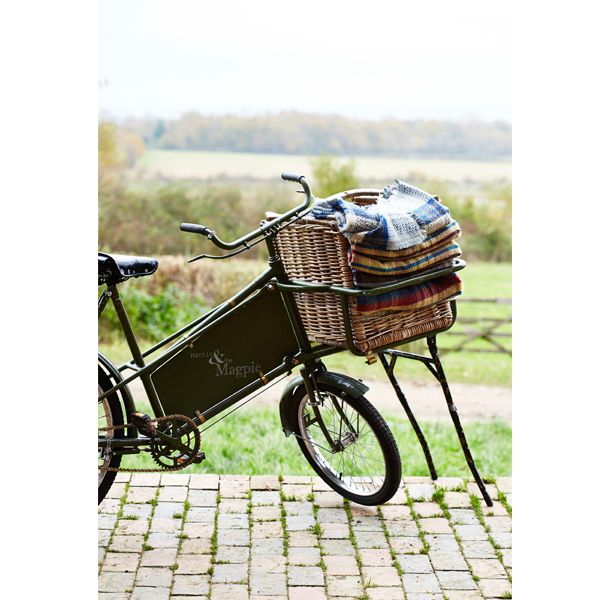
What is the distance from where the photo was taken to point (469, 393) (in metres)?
6.59

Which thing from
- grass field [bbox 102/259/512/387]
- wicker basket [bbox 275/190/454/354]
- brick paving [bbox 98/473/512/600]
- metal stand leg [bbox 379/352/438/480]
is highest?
wicker basket [bbox 275/190/454/354]

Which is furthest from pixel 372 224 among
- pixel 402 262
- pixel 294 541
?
pixel 294 541

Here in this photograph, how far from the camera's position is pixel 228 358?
10.3 feet

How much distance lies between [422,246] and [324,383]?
2.05 feet

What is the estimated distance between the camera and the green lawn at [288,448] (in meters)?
4.13

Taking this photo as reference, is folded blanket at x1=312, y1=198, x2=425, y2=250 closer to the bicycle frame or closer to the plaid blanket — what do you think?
the plaid blanket

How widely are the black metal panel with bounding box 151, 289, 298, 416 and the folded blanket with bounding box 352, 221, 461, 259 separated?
0.42 metres

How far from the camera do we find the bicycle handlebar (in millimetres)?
2773

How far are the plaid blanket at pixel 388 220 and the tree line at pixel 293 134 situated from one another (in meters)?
6.22

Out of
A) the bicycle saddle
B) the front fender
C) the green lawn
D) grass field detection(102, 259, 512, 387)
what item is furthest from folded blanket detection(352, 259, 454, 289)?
grass field detection(102, 259, 512, 387)

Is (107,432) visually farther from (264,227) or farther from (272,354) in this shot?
(264,227)

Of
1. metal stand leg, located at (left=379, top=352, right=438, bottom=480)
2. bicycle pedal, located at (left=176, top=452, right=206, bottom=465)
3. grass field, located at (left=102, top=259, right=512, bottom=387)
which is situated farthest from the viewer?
grass field, located at (left=102, top=259, right=512, bottom=387)
